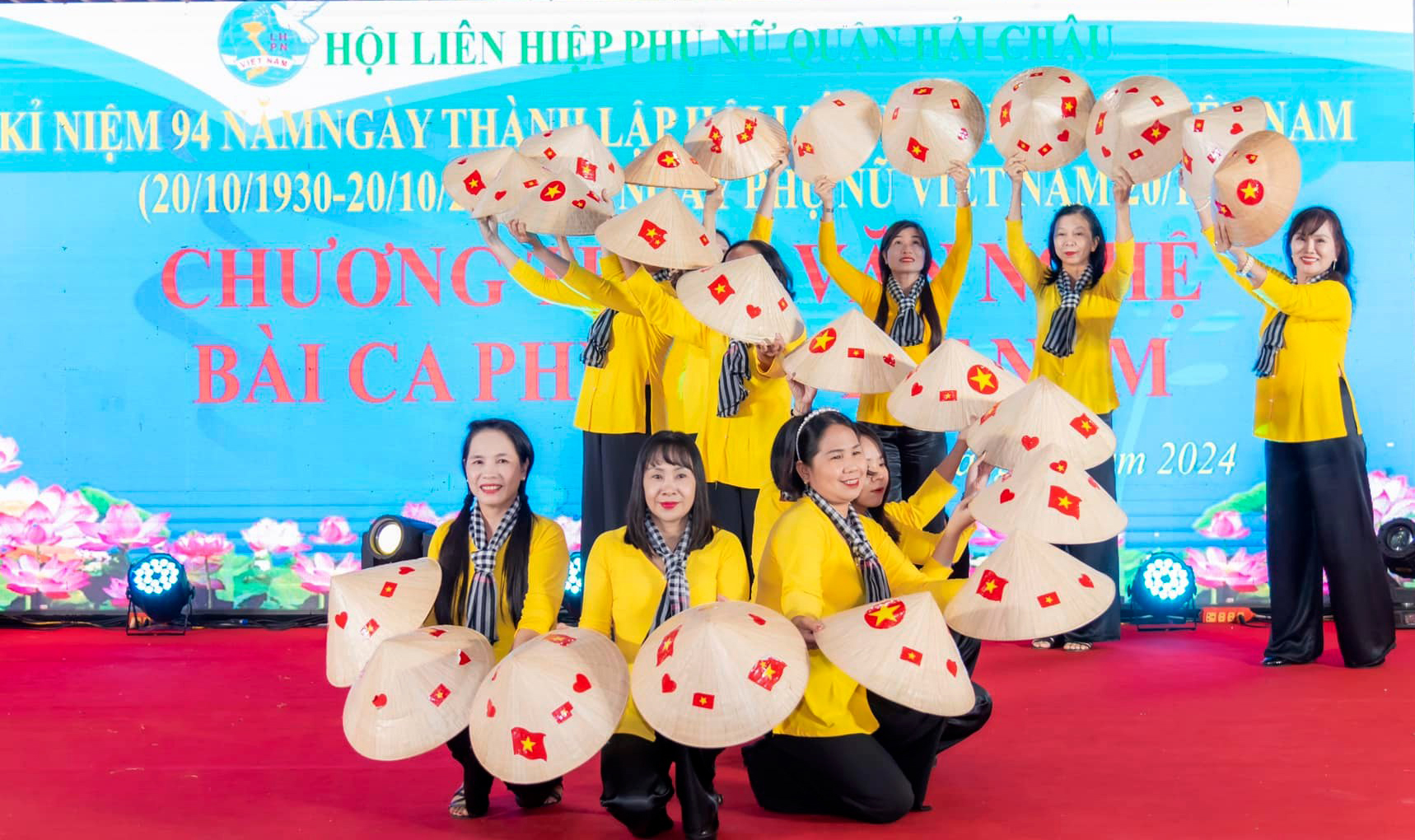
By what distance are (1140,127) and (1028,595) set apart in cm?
176

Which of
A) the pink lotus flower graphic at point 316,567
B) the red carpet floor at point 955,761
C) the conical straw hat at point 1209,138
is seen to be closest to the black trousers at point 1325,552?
the red carpet floor at point 955,761

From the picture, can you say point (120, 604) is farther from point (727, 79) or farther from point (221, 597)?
point (727, 79)

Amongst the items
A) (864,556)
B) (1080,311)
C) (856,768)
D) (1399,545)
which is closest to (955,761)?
(856,768)

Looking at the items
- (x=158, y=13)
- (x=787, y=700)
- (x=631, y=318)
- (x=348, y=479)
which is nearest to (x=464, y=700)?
(x=787, y=700)

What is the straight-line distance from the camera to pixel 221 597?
5602 millimetres

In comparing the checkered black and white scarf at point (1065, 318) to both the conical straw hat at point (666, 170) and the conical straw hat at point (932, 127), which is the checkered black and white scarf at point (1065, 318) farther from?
the conical straw hat at point (666, 170)

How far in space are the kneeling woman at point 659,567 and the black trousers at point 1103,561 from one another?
2.11m

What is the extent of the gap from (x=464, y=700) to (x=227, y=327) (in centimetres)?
325

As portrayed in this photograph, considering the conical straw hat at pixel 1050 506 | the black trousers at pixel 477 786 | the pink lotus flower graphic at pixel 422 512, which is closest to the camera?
the conical straw hat at pixel 1050 506

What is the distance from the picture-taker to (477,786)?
296cm

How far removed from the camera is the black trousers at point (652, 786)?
2.80 metres

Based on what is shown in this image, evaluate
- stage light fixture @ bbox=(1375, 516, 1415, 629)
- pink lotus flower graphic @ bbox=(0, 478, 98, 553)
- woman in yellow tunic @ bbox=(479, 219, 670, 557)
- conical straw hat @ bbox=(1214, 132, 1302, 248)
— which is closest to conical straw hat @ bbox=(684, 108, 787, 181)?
woman in yellow tunic @ bbox=(479, 219, 670, 557)

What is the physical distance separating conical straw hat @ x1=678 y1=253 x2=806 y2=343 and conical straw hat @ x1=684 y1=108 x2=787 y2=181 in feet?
2.27

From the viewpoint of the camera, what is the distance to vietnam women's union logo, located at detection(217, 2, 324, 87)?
5625mm
